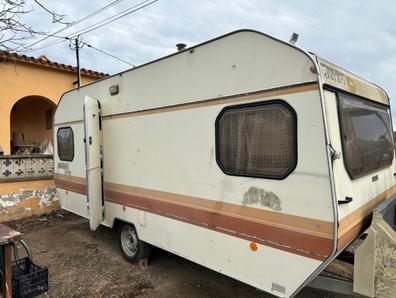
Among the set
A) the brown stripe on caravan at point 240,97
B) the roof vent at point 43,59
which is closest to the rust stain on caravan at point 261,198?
the brown stripe on caravan at point 240,97

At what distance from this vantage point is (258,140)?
2.76 meters

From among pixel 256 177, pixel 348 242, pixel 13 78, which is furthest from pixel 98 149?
pixel 13 78

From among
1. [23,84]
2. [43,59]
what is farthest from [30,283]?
[43,59]

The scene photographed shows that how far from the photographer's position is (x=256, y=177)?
9.09ft

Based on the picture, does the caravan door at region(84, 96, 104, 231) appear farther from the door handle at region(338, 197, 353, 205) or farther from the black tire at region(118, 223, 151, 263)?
the door handle at region(338, 197, 353, 205)

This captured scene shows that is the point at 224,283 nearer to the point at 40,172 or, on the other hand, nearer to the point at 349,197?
the point at 349,197

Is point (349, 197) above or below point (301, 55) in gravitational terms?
below

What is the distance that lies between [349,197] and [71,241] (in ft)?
16.1

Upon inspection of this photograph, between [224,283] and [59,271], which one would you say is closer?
[224,283]

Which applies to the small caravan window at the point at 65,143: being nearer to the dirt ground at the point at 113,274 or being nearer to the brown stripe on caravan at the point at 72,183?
the brown stripe on caravan at the point at 72,183

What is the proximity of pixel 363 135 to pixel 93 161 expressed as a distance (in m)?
3.60

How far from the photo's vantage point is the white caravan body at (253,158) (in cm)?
241

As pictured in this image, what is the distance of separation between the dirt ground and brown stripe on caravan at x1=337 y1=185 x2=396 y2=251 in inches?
49.2

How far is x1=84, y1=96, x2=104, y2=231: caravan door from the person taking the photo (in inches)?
187
